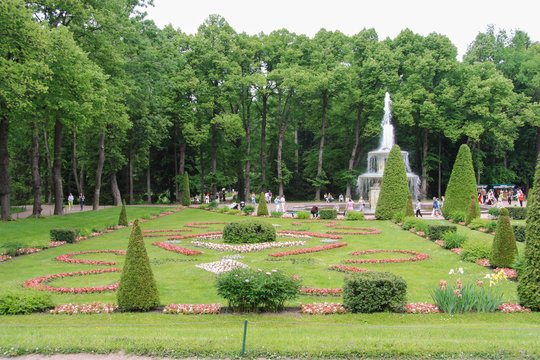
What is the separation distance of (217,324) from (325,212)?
21.1 metres

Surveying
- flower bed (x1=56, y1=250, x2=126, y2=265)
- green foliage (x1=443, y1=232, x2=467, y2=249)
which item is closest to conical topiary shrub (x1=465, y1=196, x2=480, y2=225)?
green foliage (x1=443, y1=232, x2=467, y2=249)

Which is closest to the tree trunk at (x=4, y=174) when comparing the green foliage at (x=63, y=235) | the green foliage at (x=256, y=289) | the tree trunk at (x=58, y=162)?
the tree trunk at (x=58, y=162)

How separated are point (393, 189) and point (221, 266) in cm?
1698

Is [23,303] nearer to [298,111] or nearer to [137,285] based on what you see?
[137,285]

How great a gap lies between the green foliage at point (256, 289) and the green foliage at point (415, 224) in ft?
43.9

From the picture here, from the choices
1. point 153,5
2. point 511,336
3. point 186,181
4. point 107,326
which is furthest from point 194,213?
point 511,336

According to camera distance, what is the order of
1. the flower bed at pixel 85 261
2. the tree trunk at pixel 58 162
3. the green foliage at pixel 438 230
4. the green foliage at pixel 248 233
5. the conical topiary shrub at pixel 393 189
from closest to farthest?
the flower bed at pixel 85 261 < the green foliage at pixel 248 233 < the green foliage at pixel 438 230 < the conical topiary shrub at pixel 393 189 < the tree trunk at pixel 58 162

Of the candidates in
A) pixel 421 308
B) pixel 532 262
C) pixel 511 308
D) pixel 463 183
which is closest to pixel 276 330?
pixel 421 308

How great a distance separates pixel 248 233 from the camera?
1759cm

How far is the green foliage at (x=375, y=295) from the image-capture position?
8.15 m

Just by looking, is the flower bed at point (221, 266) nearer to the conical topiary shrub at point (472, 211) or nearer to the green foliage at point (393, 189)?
the conical topiary shrub at point (472, 211)

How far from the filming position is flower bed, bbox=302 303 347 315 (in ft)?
26.7

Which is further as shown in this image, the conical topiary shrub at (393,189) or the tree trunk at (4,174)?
the conical topiary shrub at (393,189)

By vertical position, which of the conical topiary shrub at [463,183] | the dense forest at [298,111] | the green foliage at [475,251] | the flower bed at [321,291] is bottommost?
the flower bed at [321,291]
